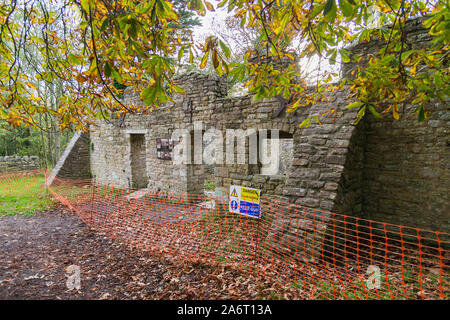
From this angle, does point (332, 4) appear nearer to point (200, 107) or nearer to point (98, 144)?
point (200, 107)

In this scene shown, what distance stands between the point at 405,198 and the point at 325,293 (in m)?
2.50

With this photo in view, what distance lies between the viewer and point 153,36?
191cm

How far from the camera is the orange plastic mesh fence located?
9.30ft

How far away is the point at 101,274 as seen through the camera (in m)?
3.81

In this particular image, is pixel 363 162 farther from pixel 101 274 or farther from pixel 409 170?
pixel 101 274

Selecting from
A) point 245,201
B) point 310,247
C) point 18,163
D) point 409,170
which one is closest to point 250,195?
point 245,201

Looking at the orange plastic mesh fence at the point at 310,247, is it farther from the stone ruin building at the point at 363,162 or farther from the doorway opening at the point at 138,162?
the doorway opening at the point at 138,162

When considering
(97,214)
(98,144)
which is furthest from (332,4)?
(98,144)

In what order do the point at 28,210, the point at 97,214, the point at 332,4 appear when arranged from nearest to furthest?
1. the point at 332,4
2. the point at 97,214
3. the point at 28,210

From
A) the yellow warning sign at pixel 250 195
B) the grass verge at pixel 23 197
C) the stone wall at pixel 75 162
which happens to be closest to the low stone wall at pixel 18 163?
the grass verge at pixel 23 197

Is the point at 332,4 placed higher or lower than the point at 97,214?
higher

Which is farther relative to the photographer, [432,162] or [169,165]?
[169,165]

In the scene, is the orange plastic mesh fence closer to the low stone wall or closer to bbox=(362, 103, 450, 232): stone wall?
bbox=(362, 103, 450, 232): stone wall
